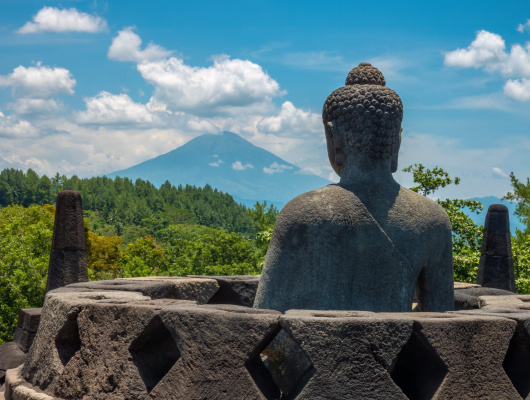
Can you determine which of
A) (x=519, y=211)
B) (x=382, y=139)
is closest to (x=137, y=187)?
(x=519, y=211)

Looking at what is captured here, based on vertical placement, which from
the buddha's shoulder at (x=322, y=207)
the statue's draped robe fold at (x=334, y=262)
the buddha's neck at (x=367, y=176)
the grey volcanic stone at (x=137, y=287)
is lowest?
the grey volcanic stone at (x=137, y=287)

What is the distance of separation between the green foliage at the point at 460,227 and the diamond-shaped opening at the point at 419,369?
1170 centimetres

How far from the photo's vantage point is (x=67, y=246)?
34.1 ft

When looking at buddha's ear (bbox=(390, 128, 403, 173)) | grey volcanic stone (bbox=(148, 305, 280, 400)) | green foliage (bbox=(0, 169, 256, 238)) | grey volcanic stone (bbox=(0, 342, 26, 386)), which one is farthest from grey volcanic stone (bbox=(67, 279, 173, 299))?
green foliage (bbox=(0, 169, 256, 238))

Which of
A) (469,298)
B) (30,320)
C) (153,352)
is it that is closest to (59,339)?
(153,352)

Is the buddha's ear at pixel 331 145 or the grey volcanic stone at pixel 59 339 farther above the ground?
the buddha's ear at pixel 331 145

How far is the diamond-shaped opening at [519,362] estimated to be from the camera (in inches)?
138

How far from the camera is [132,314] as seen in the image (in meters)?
3.52

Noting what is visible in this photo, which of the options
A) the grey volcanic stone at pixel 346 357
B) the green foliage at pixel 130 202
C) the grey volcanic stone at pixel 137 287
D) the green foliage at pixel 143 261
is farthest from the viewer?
the green foliage at pixel 130 202

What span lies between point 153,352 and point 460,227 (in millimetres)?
14227

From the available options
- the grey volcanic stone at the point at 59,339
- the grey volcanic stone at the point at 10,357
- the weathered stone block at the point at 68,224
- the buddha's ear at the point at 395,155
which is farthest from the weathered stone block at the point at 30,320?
the buddha's ear at the point at 395,155

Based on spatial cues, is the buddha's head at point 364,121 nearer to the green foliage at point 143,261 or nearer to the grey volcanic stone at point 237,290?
the grey volcanic stone at point 237,290

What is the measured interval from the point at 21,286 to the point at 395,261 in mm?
11939

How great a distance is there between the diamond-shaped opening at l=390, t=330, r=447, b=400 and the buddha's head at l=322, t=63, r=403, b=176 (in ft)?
4.99
